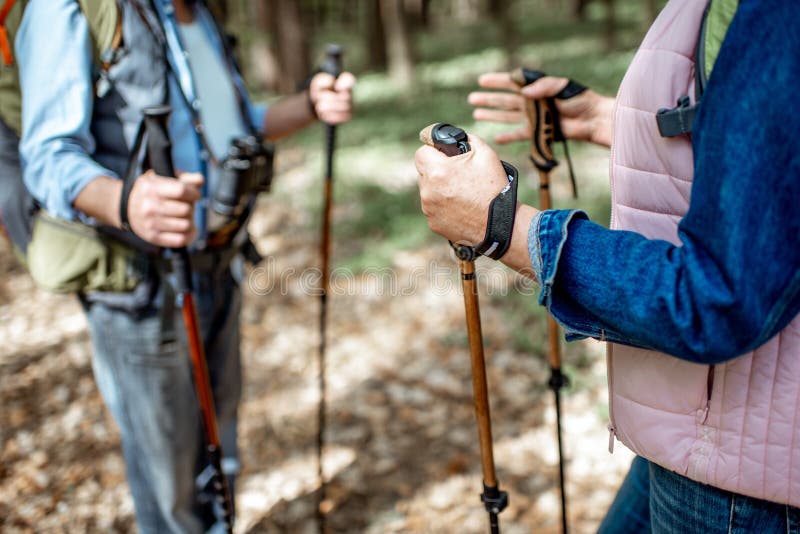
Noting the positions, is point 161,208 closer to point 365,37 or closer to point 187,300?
point 187,300

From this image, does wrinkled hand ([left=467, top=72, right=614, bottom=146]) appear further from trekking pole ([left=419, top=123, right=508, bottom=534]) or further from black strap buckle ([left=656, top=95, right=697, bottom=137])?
black strap buckle ([left=656, top=95, right=697, bottom=137])

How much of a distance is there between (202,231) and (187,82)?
513 mm

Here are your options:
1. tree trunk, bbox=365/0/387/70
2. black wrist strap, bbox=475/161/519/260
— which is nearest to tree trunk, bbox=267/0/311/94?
tree trunk, bbox=365/0/387/70

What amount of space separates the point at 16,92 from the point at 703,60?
6.60ft

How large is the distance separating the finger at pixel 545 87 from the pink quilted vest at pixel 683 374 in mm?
776

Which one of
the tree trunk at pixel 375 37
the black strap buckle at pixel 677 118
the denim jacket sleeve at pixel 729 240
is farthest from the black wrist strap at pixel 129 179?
the tree trunk at pixel 375 37

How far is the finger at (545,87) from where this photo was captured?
2.15m

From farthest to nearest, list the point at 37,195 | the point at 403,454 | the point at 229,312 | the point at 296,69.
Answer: the point at 296,69
the point at 403,454
the point at 229,312
the point at 37,195

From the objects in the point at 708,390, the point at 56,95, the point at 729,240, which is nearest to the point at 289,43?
the point at 56,95

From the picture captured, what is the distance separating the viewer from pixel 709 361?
116cm

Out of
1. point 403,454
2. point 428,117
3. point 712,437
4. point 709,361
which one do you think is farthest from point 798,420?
point 428,117

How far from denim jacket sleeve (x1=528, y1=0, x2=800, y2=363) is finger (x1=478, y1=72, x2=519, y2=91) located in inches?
46.5

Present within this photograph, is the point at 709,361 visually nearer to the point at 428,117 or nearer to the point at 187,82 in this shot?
the point at 187,82

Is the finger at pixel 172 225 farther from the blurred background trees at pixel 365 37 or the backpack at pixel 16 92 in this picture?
the blurred background trees at pixel 365 37
